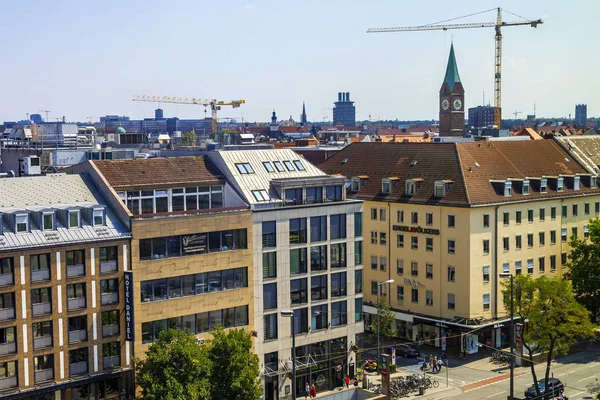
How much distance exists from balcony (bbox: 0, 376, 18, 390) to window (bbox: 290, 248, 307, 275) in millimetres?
23560

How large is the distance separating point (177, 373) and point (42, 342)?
9.57 meters

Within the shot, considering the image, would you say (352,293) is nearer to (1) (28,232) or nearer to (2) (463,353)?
(2) (463,353)

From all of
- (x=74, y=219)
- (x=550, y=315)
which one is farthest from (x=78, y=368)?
(x=550, y=315)

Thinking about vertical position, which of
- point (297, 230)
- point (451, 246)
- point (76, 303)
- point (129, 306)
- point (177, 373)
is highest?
point (297, 230)

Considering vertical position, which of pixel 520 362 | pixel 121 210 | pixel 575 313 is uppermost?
pixel 121 210

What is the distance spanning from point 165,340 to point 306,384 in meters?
17.4

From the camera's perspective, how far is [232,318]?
231 ft

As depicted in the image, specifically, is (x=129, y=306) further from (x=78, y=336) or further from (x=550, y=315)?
(x=550, y=315)

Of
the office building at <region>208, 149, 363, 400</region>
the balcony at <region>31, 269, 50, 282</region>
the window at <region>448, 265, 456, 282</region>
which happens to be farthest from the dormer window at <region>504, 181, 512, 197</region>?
the balcony at <region>31, 269, 50, 282</region>

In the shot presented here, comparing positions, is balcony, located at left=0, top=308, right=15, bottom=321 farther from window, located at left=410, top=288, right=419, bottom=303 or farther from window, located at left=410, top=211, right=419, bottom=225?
window, located at left=410, top=211, right=419, bottom=225

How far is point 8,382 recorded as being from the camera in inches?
2331

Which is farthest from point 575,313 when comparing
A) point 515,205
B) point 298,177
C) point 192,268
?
point 192,268

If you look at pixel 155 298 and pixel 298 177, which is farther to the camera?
pixel 298 177

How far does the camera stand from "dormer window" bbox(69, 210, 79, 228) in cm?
6267
